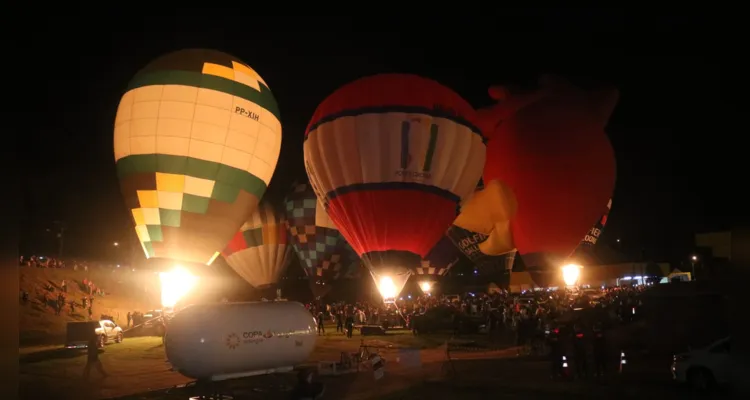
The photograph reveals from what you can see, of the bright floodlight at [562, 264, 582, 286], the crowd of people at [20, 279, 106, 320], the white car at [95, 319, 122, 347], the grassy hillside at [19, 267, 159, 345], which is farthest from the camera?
the crowd of people at [20, 279, 106, 320]

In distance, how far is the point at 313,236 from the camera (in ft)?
106

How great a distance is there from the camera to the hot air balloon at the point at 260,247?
3244 centimetres

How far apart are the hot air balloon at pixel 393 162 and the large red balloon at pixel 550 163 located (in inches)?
150

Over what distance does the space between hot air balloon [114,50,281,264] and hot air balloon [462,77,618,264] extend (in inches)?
384

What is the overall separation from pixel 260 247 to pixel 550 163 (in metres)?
15.8

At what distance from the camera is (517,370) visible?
14383 mm

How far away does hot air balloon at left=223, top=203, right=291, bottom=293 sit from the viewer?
106 feet

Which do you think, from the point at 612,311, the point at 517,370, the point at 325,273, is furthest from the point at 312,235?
the point at 517,370

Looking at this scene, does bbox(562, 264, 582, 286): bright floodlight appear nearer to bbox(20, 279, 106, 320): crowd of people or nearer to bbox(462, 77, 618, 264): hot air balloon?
bbox(462, 77, 618, 264): hot air balloon

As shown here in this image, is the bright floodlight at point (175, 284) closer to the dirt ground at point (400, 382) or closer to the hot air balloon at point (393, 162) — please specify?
the dirt ground at point (400, 382)

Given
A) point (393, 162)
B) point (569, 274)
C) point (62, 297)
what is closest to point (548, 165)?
point (569, 274)

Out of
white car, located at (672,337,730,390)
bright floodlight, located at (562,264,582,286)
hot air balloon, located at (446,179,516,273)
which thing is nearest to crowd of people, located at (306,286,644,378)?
bright floodlight, located at (562,264,582,286)

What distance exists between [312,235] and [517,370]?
1912 centimetres

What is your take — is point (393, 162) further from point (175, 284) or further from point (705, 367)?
point (705, 367)
